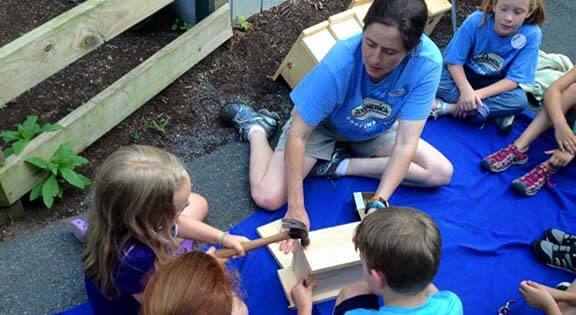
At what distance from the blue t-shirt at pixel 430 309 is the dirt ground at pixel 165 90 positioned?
159 cm

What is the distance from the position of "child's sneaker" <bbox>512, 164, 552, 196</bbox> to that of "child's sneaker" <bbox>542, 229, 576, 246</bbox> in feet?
0.96

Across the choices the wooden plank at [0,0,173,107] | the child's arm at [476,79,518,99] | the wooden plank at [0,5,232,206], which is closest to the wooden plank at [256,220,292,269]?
the wooden plank at [0,5,232,206]

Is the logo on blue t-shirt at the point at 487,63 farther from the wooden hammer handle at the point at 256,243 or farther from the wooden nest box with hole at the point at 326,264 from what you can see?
the wooden hammer handle at the point at 256,243

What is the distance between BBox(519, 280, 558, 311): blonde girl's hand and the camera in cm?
246

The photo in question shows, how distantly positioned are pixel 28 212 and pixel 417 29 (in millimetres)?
1899

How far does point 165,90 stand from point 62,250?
1234 millimetres

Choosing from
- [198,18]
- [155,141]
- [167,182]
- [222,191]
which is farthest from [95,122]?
[167,182]

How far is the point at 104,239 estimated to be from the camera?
6.09 feet

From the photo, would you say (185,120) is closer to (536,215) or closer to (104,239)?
(104,239)

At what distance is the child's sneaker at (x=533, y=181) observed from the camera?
126 inches

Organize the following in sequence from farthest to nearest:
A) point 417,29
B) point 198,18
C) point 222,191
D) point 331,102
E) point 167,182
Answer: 1. point 198,18
2. point 222,191
3. point 331,102
4. point 417,29
5. point 167,182

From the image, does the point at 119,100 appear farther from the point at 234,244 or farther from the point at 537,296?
the point at 537,296

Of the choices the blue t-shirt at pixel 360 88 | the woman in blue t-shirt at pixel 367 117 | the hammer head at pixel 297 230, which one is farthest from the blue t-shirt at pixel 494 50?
the hammer head at pixel 297 230

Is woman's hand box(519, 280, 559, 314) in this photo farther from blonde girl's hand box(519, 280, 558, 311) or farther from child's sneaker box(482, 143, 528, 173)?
child's sneaker box(482, 143, 528, 173)
